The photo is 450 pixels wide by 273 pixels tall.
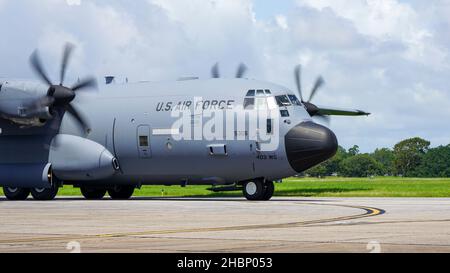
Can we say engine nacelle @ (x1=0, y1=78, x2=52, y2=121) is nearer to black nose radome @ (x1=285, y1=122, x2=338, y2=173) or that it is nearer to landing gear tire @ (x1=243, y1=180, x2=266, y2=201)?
landing gear tire @ (x1=243, y1=180, x2=266, y2=201)

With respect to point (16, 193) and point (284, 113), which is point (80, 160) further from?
point (284, 113)

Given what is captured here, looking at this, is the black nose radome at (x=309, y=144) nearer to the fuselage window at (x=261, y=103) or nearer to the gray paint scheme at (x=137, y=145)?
the gray paint scheme at (x=137, y=145)

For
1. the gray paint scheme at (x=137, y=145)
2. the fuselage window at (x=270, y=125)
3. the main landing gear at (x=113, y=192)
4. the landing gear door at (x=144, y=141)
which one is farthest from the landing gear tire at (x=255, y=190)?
the main landing gear at (x=113, y=192)

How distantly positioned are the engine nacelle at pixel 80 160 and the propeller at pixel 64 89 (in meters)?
0.94

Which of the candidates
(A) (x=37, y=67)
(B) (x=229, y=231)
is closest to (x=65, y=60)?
(A) (x=37, y=67)

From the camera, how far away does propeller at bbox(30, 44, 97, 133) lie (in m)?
38.3

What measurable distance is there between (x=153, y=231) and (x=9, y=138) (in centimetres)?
2524

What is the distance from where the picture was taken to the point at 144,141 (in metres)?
39.4

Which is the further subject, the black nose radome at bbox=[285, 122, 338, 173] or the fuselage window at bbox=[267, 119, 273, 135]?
the fuselage window at bbox=[267, 119, 273, 135]

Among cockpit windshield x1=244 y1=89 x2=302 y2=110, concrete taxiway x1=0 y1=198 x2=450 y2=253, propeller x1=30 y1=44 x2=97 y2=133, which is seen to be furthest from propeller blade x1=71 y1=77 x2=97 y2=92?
concrete taxiway x1=0 y1=198 x2=450 y2=253

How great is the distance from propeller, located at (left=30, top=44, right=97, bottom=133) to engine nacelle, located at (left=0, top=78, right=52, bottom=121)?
0.42 meters

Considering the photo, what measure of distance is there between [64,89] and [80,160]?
3.67 m
